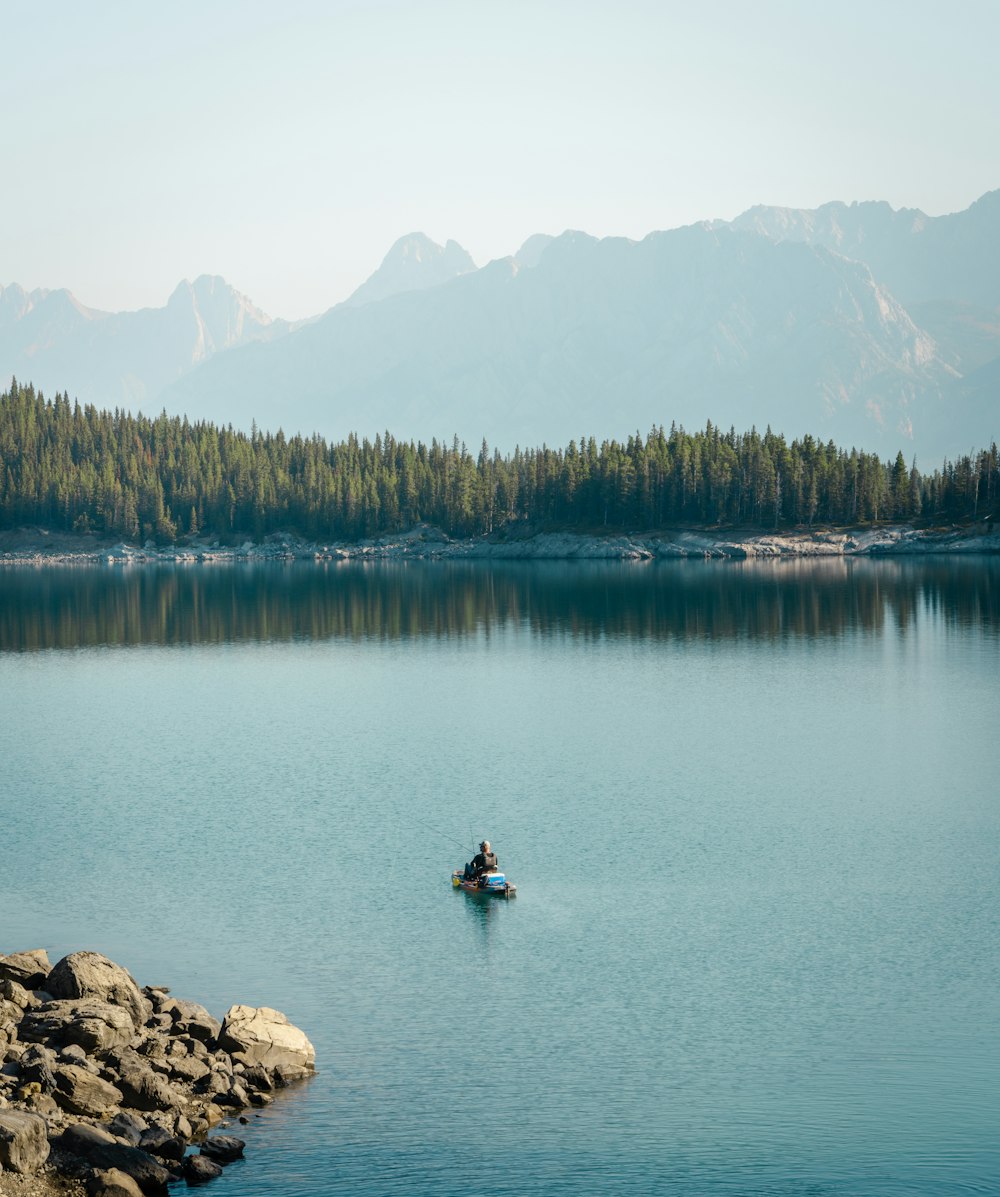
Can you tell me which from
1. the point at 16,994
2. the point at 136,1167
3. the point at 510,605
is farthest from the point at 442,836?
the point at 510,605

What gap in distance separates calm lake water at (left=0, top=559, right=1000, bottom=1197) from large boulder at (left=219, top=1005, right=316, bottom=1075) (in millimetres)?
842

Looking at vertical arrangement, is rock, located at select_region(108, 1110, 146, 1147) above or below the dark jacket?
below

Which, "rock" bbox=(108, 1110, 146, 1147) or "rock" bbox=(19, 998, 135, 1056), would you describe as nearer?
"rock" bbox=(108, 1110, 146, 1147)

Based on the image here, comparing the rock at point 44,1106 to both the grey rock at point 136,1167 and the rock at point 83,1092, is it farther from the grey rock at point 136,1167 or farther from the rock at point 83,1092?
the grey rock at point 136,1167

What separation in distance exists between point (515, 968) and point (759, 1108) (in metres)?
10.1

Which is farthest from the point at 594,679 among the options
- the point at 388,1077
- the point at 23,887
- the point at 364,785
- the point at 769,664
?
the point at 388,1077

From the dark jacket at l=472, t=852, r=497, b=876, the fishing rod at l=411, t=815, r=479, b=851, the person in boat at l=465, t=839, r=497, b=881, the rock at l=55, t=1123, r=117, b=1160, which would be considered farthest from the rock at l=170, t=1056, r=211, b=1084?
the fishing rod at l=411, t=815, r=479, b=851

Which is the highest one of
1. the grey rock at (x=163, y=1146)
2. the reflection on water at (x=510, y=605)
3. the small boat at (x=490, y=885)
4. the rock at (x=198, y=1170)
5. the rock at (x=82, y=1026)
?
the reflection on water at (x=510, y=605)

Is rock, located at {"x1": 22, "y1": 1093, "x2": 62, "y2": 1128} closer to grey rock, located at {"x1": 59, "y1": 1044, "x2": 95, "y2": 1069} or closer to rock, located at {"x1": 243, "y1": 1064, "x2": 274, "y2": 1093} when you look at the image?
grey rock, located at {"x1": 59, "y1": 1044, "x2": 95, "y2": 1069}

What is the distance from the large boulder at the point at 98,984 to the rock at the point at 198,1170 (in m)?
5.67

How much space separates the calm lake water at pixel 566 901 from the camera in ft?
90.5

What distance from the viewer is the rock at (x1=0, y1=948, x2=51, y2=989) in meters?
33.6

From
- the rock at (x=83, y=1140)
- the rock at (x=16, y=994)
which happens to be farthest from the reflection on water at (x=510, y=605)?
the rock at (x=83, y=1140)

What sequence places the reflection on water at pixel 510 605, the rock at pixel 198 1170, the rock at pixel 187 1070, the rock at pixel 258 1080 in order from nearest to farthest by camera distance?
the rock at pixel 198 1170, the rock at pixel 187 1070, the rock at pixel 258 1080, the reflection on water at pixel 510 605
